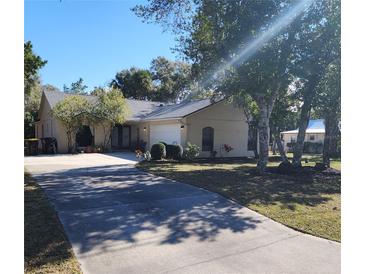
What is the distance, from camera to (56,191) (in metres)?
8.84

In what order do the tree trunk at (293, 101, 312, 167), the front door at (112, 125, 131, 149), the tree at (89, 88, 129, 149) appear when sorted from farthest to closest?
the front door at (112, 125, 131, 149) < the tree at (89, 88, 129, 149) < the tree trunk at (293, 101, 312, 167)

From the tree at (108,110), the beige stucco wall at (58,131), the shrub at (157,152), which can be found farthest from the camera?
the beige stucco wall at (58,131)

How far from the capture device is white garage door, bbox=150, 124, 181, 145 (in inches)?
811

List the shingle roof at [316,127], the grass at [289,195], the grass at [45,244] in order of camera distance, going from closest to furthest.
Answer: the grass at [45,244] → the grass at [289,195] → the shingle roof at [316,127]

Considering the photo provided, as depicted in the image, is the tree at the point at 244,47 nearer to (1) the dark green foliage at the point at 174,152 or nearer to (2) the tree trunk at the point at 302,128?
(2) the tree trunk at the point at 302,128

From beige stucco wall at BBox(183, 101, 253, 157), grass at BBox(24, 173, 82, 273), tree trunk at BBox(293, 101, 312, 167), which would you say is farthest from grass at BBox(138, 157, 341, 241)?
beige stucco wall at BBox(183, 101, 253, 157)

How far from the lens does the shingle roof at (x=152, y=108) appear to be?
2138 cm

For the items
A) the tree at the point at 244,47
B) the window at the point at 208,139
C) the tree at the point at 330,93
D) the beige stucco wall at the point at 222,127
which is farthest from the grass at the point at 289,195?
the window at the point at 208,139

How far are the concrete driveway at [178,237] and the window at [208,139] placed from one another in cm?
1217

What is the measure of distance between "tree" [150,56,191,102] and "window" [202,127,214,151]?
21.4 m

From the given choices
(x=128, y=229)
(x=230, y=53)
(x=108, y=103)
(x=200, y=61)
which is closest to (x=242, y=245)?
(x=128, y=229)

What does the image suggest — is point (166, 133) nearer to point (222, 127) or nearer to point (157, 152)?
point (222, 127)

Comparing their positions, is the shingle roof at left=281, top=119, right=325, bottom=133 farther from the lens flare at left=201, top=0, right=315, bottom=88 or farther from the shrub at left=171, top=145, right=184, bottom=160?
the lens flare at left=201, top=0, right=315, bottom=88
